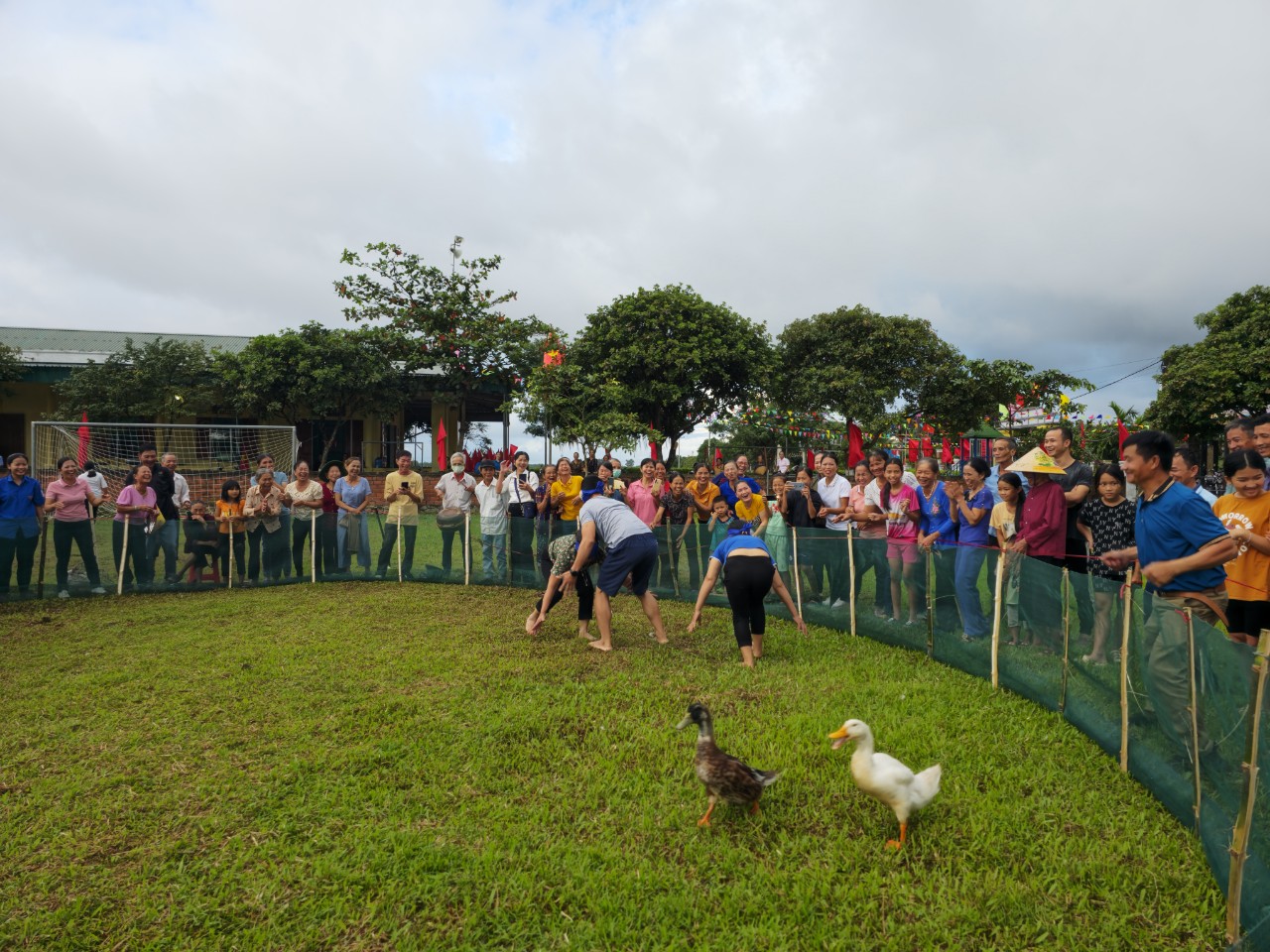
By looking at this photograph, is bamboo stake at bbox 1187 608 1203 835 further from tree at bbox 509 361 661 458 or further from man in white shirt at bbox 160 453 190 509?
tree at bbox 509 361 661 458

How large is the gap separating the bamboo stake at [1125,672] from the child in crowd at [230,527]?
9904 millimetres

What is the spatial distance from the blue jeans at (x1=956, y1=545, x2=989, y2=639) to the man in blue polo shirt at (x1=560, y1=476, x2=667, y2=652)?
7.98ft

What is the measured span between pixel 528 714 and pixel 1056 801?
2.93 meters

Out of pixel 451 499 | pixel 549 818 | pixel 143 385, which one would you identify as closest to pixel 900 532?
pixel 549 818

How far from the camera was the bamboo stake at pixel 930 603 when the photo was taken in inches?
235

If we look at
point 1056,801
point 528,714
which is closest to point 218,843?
point 528,714

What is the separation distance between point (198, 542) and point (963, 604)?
361 inches

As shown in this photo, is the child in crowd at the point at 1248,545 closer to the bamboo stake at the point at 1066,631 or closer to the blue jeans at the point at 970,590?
the bamboo stake at the point at 1066,631

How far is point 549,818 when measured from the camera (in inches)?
138

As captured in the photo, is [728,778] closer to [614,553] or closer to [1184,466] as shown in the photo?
[614,553]

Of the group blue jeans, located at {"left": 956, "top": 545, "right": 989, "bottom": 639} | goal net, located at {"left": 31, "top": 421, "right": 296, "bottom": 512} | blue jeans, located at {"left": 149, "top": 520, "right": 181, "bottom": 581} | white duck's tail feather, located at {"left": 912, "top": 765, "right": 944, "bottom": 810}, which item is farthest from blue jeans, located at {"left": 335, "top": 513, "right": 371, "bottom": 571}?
white duck's tail feather, located at {"left": 912, "top": 765, "right": 944, "bottom": 810}

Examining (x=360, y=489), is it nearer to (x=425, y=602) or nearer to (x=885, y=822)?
Answer: (x=425, y=602)

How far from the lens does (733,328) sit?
24109mm

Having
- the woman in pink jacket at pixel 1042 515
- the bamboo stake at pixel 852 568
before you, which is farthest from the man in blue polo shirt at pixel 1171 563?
the bamboo stake at pixel 852 568
